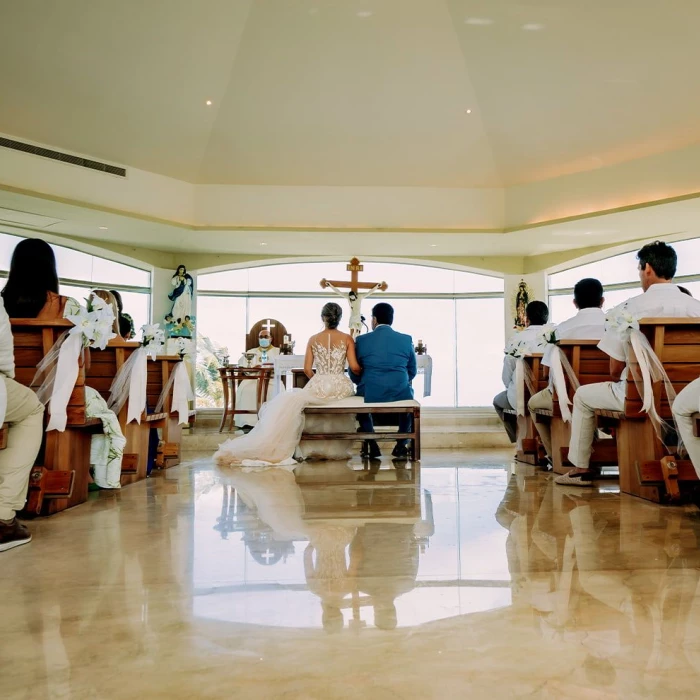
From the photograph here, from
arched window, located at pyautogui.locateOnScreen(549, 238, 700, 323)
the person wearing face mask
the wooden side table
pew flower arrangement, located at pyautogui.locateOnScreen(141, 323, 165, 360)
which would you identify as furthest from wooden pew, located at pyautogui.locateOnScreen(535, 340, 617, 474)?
arched window, located at pyautogui.locateOnScreen(549, 238, 700, 323)

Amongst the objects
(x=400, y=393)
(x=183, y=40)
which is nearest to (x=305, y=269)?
(x=183, y=40)

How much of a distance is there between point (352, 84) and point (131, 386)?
501cm

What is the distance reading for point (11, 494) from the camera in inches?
112

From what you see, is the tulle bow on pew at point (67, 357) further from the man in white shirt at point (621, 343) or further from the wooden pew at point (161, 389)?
the man in white shirt at point (621, 343)

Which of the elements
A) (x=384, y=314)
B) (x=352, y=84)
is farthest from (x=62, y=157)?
(x=384, y=314)

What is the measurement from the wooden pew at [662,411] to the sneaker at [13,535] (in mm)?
2869

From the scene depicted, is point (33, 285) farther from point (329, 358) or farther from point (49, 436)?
point (329, 358)

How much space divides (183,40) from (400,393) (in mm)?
4277

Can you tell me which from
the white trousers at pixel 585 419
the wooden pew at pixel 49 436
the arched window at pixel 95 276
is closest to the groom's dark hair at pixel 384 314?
the white trousers at pixel 585 419

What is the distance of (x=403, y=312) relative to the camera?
11477 millimetres

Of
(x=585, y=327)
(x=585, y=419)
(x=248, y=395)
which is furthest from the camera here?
(x=248, y=395)

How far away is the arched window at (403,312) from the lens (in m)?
11.1

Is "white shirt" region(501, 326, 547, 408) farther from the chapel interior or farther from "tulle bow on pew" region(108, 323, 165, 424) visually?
"tulle bow on pew" region(108, 323, 165, 424)

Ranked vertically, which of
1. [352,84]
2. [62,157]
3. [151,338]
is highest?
[352,84]
